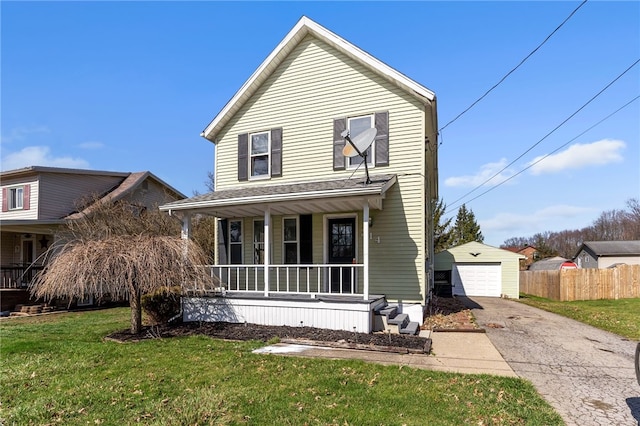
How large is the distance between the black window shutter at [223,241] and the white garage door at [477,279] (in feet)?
47.6

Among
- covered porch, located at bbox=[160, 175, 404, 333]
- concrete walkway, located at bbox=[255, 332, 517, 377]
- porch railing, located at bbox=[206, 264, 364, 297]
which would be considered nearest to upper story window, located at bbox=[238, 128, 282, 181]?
covered porch, located at bbox=[160, 175, 404, 333]

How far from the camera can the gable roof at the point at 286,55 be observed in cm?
1001

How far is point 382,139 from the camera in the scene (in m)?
10.5

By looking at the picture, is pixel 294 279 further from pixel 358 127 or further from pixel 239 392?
pixel 239 392

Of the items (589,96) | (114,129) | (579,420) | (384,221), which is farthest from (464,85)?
(114,129)

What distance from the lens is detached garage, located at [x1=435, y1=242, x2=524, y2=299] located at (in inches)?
814

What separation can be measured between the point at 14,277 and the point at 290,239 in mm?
15786

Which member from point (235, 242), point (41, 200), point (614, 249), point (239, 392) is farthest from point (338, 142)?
point (614, 249)

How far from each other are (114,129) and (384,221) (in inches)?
570

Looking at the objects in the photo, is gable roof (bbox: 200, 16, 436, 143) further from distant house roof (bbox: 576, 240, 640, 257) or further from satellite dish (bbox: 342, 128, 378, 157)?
distant house roof (bbox: 576, 240, 640, 257)

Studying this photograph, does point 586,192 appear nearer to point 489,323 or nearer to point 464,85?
point 464,85

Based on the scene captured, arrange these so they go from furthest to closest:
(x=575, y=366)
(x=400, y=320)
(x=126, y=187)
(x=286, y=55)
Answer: (x=126, y=187) → (x=286, y=55) → (x=400, y=320) → (x=575, y=366)

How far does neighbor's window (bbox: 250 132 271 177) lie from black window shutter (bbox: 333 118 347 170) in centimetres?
235

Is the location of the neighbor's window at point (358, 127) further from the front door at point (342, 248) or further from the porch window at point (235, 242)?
the porch window at point (235, 242)
